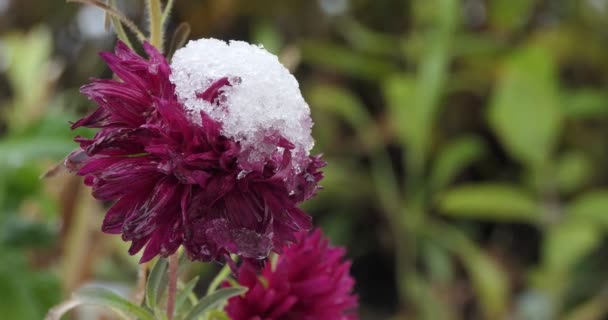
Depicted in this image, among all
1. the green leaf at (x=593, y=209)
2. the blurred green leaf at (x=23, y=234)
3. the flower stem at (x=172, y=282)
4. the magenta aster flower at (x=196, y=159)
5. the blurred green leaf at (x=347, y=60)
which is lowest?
the flower stem at (x=172, y=282)

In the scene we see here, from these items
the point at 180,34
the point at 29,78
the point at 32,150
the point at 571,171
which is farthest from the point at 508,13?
the point at 180,34

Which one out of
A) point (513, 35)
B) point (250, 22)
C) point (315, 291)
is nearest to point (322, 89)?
point (250, 22)

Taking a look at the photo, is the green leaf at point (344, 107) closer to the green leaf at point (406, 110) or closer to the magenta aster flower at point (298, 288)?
the green leaf at point (406, 110)

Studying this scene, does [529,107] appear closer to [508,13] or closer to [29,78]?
[508,13]

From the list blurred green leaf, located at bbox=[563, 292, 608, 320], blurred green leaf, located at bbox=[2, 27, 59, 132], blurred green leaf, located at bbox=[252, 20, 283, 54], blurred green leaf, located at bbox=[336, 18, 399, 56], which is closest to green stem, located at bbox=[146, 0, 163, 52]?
blurred green leaf, located at bbox=[2, 27, 59, 132]

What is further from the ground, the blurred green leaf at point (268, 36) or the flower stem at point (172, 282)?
the blurred green leaf at point (268, 36)

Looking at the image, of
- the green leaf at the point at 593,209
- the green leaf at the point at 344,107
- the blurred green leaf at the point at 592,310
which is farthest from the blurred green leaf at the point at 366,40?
the blurred green leaf at the point at 592,310
